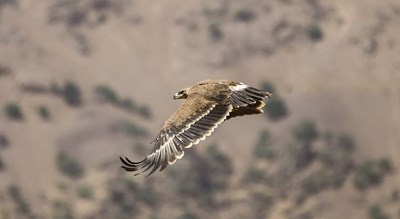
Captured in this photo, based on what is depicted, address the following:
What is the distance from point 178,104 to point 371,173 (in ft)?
45.7

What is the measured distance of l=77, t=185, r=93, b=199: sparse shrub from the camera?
83.7m

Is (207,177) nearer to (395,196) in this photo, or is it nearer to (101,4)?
(395,196)

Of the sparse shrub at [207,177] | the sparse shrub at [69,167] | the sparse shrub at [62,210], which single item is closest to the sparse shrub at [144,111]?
the sparse shrub at [207,177]

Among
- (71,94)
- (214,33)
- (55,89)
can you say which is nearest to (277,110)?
(214,33)

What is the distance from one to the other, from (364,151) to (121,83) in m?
20.9

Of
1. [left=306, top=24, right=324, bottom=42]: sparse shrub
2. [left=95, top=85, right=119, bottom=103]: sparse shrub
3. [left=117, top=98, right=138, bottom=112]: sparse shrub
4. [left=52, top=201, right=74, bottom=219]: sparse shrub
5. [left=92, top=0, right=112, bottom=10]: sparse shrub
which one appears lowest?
[left=52, top=201, right=74, bottom=219]: sparse shrub

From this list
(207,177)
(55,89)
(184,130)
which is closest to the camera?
(184,130)

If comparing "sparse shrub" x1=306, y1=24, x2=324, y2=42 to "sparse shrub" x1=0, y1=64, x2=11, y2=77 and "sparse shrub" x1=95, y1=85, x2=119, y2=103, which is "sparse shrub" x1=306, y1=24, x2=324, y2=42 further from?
"sparse shrub" x1=0, y1=64, x2=11, y2=77

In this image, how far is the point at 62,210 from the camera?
82.1m

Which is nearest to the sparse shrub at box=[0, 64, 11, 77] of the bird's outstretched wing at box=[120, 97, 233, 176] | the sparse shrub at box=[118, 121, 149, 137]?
the sparse shrub at box=[118, 121, 149, 137]

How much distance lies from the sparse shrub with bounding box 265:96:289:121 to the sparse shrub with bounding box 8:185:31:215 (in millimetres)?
20480

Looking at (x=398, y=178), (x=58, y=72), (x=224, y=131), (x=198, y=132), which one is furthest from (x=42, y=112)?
(x=198, y=132)

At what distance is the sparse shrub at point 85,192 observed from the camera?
83.7 metres

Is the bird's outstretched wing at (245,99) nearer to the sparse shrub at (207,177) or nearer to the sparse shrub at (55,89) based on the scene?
the sparse shrub at (207,177)
